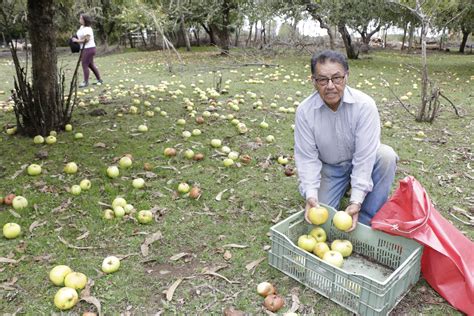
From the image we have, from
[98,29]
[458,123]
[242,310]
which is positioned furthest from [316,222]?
[98,29]

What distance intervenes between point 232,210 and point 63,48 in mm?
28742

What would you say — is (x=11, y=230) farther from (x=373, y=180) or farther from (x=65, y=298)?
(x=373, y=180)

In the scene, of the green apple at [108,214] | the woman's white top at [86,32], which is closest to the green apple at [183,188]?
the green apple at [108,214]

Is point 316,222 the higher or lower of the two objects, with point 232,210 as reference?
higher

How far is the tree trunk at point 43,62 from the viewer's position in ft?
17.6

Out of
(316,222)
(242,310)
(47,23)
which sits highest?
(47,23)

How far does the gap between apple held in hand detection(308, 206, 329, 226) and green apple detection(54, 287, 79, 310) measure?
6.21 ft

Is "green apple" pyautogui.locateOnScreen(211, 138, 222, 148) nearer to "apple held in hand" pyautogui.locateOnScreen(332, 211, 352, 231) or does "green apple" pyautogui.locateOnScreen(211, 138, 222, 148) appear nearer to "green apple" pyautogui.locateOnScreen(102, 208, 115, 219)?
"green apple" pyautogui.locateOnScreen(102, 208, 115, 219)

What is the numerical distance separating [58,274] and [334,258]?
2082 millimetres

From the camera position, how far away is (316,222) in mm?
3242

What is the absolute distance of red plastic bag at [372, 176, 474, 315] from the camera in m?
2.72

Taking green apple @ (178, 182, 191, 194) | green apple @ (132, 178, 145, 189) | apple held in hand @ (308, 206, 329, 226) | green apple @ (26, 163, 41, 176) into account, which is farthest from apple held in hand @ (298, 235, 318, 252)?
green apple @ (26, 163, 41, 176)

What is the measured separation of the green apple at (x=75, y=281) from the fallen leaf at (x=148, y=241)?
1.85ft

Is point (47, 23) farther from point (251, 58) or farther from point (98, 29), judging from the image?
point (98, 29)
